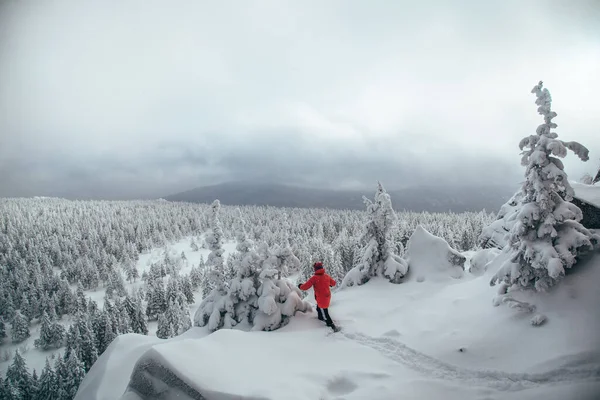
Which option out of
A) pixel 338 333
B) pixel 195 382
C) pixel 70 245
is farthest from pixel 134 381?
pixel 70 245

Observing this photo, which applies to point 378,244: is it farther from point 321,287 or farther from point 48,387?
point 48,387

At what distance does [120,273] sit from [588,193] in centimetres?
11253

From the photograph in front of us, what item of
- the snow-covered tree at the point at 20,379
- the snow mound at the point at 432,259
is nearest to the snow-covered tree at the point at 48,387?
the snow-covered tree at the point at 20,379

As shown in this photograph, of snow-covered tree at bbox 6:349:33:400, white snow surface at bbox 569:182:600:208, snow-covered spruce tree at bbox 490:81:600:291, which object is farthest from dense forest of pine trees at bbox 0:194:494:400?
white snow surface at bbox 569:182:600:208

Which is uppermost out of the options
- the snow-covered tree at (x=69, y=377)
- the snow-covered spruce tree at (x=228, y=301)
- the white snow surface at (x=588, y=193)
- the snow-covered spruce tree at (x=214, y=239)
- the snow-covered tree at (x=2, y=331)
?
the white snow surface at (x=588, y=193)

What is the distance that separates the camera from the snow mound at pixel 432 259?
13.8 meters

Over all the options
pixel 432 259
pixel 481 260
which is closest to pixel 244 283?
pixel 432 259

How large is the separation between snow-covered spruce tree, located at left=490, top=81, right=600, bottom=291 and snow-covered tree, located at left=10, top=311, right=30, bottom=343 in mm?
101004

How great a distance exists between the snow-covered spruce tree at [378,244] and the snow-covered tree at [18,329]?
9374cm

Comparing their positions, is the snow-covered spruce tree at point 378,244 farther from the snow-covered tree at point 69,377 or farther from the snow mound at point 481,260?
the snow-covered tree at point 69,377

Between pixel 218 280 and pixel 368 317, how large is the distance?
761 centimetres

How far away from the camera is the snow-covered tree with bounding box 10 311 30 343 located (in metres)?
68.2

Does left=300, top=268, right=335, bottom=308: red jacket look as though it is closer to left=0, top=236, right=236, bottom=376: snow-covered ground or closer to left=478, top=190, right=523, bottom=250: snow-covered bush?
left=478, top=190, right=523, bottom=250: snow-covered bush

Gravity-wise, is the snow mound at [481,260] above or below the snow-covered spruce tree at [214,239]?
below
